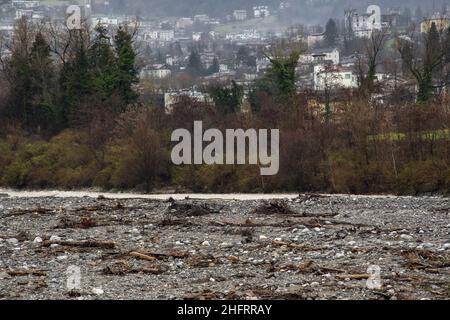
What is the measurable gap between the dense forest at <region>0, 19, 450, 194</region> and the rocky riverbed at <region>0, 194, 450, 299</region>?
31.8 feet

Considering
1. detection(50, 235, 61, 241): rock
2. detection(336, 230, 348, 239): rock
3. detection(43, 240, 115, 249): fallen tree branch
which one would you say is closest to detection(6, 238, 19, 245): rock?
detection(50, 235, 61, 241): rock

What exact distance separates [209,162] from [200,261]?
29.3m

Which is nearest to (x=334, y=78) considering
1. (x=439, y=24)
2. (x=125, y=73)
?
(x=125, y=73)

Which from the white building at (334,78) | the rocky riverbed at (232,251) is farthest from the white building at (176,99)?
the rocky riverbed at (232,251)

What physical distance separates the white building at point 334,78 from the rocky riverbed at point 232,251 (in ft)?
102

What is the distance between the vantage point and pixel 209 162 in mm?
56062

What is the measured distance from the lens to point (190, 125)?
61281 millimetres

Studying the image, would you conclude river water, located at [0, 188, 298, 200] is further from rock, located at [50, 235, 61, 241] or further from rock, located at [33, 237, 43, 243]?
rock, located at [33, 237, 43, 243]

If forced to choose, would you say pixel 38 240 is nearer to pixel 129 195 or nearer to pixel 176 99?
pixel 129 195

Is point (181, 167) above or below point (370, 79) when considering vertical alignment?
below

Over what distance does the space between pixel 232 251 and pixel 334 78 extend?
51.0 metres
